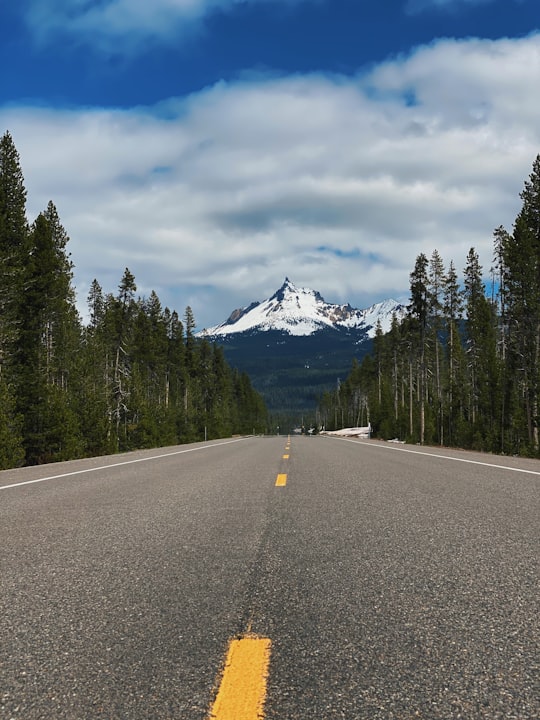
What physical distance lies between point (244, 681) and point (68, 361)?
43.5 meters

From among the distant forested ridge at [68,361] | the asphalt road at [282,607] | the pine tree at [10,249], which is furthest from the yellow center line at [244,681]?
the pine tree at [10,249]

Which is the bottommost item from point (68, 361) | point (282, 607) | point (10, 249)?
point (282, 607)

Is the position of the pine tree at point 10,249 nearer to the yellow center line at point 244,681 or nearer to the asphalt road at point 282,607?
the asphalt road at point 282,607

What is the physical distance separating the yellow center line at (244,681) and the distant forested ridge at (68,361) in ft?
61.3

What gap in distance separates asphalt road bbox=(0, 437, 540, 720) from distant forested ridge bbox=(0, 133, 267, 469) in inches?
630

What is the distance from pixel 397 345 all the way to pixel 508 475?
7051cm

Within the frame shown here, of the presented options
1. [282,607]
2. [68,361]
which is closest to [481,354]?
[68,361]

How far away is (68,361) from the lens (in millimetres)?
42938

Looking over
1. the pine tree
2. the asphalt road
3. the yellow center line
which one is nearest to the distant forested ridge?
the pine tree

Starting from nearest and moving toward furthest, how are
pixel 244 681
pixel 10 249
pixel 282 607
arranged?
pixel 244 681
pixel 282 607
pixel 10 249

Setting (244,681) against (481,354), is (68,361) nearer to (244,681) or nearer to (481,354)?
(481,354)

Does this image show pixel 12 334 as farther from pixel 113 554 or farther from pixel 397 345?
pixel 397 345

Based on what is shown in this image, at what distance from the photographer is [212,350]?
95812 mm

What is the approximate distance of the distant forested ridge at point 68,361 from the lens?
24.3 metres
